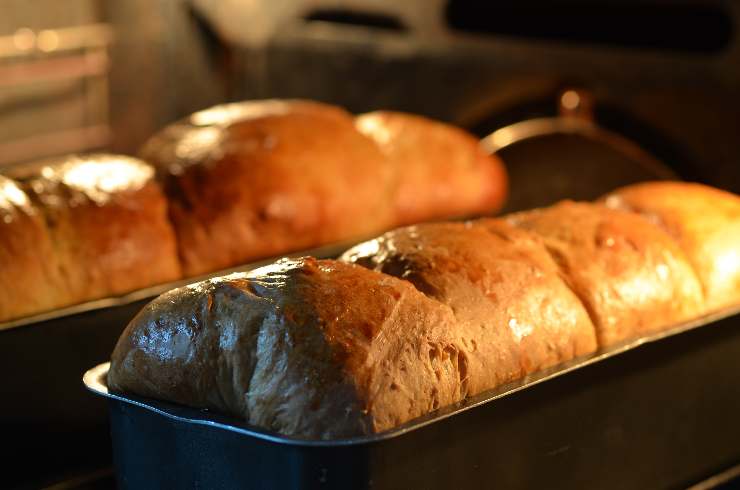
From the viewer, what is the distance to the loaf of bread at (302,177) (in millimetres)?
2473

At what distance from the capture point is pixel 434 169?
2908 millimetres

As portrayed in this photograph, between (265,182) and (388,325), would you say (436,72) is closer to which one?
(265,182)

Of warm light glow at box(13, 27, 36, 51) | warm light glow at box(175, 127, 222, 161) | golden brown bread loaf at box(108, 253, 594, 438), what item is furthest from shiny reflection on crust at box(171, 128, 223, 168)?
warm light glow at box(13, 27, 36, 51)

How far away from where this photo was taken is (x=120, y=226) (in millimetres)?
A: 2299

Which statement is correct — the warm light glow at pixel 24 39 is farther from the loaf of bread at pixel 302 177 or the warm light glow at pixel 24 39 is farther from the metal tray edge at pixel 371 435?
the metal tray edge at pixel 371 435

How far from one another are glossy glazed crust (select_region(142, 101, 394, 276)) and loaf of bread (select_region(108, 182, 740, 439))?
81 cm

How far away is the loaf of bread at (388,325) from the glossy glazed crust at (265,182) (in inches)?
31.8

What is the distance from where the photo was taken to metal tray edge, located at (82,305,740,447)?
122cm

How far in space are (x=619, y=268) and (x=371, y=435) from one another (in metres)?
0.71

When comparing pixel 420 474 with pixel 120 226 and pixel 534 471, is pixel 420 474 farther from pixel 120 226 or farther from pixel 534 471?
pixel 120 226

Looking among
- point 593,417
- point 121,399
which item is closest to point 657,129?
point 593,417

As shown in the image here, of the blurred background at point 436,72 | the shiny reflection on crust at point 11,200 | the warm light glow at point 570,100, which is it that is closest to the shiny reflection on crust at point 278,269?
the shiny reflection on crust at point 11,200

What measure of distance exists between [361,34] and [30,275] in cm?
180

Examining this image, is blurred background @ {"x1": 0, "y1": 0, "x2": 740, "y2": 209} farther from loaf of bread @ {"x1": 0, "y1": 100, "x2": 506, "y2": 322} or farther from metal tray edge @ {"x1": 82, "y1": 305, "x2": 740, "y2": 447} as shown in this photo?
metal tray edge @ {"x1": 82, "y1": 305, "x2": 740, "y2": 447}
